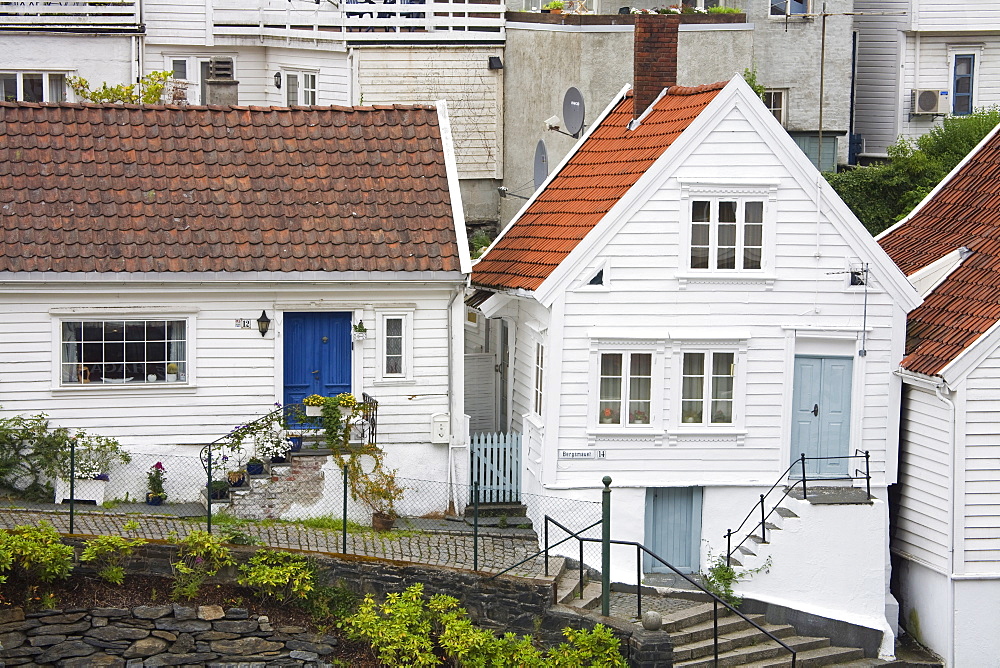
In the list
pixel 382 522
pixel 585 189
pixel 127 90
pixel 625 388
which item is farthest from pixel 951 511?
pixel 127 90

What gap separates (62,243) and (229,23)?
13571 mm

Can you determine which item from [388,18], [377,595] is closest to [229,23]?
[388,18]

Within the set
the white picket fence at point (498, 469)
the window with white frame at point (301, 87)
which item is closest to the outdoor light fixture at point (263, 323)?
the white picket fence at point (498, 469)

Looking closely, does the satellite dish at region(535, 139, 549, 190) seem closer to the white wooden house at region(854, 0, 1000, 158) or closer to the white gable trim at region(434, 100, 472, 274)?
the white gable trim at region(434, 100, 472, 274)

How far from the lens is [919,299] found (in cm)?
2225

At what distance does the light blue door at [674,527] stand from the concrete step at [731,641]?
1.53 m

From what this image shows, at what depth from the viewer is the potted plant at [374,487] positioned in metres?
21.8

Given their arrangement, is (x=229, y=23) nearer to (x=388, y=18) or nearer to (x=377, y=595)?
(x=388, y=18)

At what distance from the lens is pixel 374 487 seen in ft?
71.7

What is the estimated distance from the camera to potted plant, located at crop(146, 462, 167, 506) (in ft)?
71.9

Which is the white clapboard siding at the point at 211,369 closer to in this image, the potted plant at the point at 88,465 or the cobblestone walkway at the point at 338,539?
the potted plant at the point at 88,465

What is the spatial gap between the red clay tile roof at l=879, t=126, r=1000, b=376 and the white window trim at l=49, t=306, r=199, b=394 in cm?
1112

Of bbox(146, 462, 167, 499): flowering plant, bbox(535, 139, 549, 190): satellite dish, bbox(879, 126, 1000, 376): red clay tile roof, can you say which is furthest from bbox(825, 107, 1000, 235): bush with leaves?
bbox(146, 462, 167, 499): flowering plant

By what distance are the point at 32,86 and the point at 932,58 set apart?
21.3 meters
